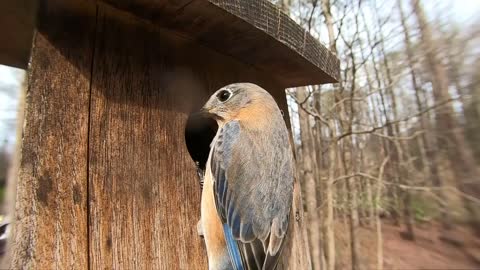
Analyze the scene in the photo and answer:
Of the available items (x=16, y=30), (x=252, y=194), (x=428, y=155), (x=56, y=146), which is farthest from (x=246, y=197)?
(x=428, y=155)

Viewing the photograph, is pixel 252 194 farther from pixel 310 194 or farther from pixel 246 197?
pixel 310 194

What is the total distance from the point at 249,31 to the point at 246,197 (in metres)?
0.72

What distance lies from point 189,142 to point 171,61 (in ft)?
2.58

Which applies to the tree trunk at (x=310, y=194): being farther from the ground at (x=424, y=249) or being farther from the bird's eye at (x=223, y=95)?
the bird's eye at (x=223, y=95)

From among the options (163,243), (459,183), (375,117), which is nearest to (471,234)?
(459,183)

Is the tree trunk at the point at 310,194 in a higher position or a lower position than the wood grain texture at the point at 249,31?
lower

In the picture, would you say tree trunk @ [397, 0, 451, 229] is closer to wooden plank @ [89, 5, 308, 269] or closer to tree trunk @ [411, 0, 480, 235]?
tree trunk @ [411, 0, 480, 235]

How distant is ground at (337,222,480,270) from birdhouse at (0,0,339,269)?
26.1ft

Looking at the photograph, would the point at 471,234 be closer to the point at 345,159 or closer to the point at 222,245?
the point at 345,159

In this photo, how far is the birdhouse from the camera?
1107 mm

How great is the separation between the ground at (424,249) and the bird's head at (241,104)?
7.80 metres

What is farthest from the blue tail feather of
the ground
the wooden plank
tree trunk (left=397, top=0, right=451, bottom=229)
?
the ground

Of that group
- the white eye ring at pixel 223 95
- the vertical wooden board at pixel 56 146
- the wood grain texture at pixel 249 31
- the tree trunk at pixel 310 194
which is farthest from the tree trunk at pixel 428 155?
the vertical wooden board at pixel 56 146

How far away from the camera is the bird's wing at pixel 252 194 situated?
4.51 feet
